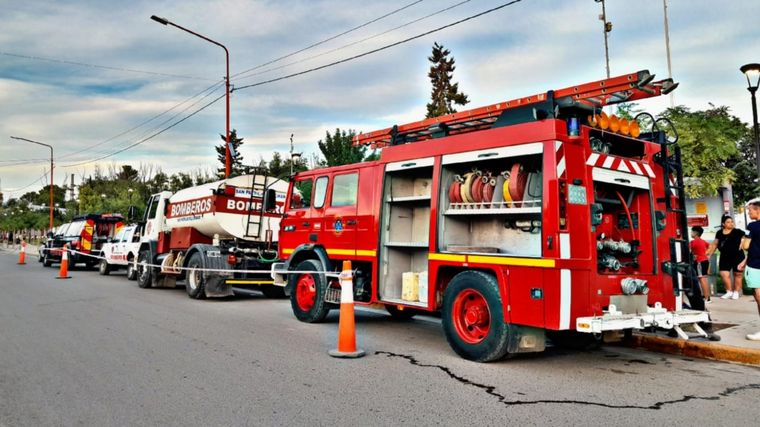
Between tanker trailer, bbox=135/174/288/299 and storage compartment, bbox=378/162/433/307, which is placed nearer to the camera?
storage compartment, bbox=378/162/433/307

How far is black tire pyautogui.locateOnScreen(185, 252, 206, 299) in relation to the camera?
12.8 metres

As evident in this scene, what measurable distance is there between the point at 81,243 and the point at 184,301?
605 inches

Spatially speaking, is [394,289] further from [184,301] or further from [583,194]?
[184,301]

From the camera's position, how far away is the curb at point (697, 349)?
637 cm

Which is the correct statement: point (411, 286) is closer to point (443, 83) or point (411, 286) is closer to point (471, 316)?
point (471, 316)

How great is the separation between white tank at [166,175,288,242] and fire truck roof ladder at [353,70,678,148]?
261 inches

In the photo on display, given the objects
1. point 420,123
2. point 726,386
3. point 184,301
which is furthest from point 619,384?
point 184,301

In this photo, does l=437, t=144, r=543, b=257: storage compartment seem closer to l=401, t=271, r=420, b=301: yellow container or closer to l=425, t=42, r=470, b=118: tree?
l=401, t=271, r=420, b=301: yellow container

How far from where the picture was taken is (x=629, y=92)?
6066mm

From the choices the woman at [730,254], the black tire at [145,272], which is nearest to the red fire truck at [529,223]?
the woman at [730,254]

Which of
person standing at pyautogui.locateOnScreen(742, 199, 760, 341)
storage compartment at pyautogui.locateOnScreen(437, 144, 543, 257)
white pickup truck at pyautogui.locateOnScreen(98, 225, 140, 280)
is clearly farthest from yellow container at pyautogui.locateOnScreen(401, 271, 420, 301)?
white pickup truck at pyautogui.locateOnScreen(98, 225, 140, 280)

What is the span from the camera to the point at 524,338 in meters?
5.85

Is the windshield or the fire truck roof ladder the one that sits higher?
the fire truck roof ladder

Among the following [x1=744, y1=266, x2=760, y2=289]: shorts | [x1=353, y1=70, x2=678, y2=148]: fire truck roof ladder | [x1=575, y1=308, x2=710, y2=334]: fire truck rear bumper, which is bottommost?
[x1=575, y1=308, x2=710, y2=334]: fire truck rear bumper
